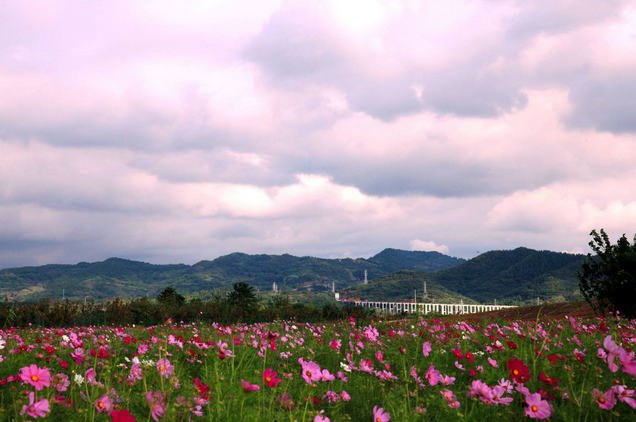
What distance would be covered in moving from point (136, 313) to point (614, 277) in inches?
609

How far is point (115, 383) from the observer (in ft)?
12.9

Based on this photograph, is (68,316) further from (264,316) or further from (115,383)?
(115,383)

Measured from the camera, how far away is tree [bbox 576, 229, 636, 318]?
40.4ft

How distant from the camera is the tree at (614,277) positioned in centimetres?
1233

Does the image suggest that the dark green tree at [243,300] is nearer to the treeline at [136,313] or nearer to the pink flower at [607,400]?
the treeline at [136,313]

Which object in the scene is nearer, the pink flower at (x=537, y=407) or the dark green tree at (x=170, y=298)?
the pink flower at (x=537, y=407)

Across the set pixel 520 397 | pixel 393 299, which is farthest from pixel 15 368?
pixel 393 299

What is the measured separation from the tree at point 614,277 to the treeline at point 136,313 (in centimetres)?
654

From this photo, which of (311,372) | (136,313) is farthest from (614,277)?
(136,313)

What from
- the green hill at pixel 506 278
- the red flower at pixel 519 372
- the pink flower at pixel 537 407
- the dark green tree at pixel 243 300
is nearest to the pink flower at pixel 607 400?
the pink flower at pixel 537 407

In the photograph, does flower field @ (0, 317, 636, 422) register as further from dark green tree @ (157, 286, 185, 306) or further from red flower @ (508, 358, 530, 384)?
dark green tree @ (157, 286, 185, 306)

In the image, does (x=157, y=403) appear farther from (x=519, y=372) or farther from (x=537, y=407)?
(x=537, y=407)

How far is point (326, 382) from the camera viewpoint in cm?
470

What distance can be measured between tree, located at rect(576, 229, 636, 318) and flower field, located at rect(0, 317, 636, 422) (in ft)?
21.8
